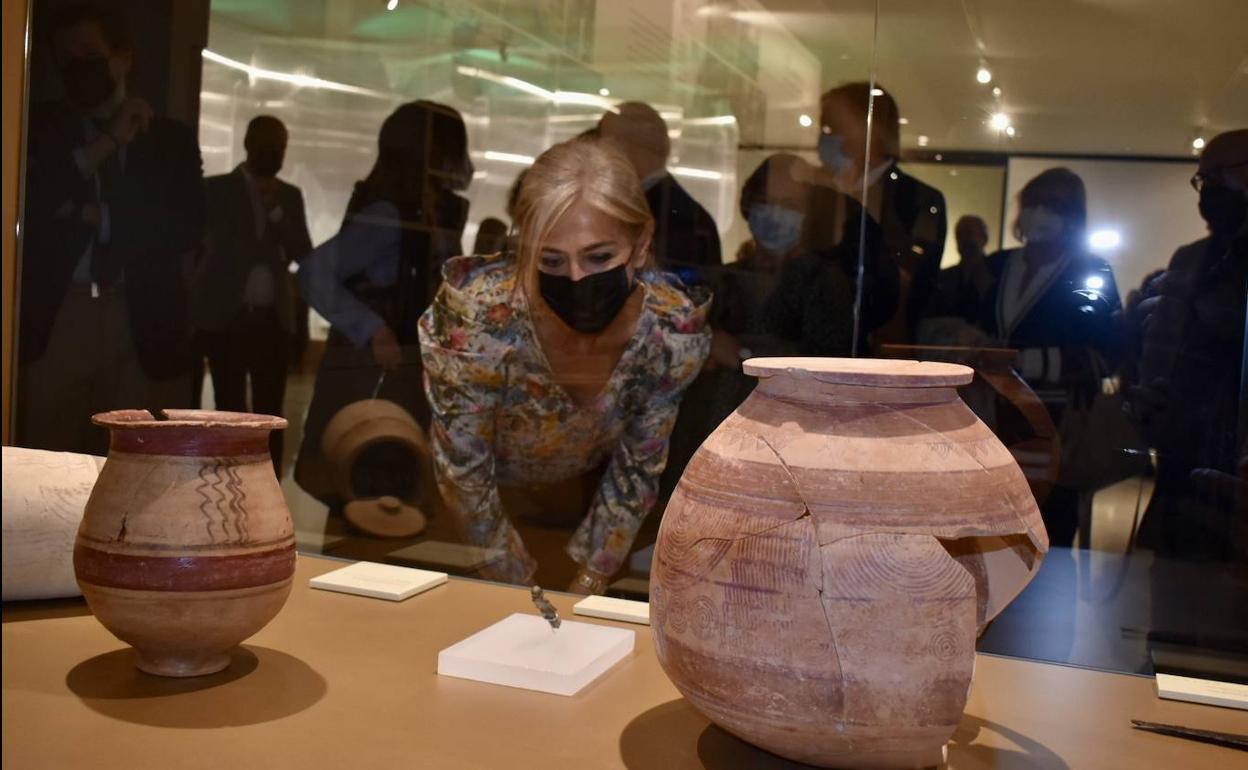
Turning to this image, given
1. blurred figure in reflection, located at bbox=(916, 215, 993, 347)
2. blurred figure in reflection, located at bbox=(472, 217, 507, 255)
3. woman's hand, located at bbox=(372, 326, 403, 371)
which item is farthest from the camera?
woman's hand, located at bbox=(372, 326, 403, 371)

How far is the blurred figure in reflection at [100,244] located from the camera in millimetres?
2861

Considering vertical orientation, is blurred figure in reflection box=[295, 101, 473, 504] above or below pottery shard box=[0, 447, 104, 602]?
above

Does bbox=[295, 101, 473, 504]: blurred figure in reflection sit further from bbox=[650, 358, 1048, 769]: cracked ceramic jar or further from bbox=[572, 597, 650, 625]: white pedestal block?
bbox=[650, 358, 1048, 769]: cracked ceramic jar

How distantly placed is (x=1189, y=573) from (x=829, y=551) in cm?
127

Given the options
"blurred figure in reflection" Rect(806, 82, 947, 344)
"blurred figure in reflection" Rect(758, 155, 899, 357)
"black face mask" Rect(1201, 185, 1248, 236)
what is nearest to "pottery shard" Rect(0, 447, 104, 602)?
"blurred figure in reflection" Rect(758, 155, 899, 357)

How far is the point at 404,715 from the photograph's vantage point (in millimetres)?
1572

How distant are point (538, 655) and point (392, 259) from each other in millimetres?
1178

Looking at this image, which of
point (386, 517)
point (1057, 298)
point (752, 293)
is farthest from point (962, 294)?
point (386, 517)

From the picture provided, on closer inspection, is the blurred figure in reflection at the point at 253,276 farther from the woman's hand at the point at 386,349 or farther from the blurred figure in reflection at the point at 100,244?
the woman's hand at the point at 386,349

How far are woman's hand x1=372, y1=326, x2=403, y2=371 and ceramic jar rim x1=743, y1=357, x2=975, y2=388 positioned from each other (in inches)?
54.5

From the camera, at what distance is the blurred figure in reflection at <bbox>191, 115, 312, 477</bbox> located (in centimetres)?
273

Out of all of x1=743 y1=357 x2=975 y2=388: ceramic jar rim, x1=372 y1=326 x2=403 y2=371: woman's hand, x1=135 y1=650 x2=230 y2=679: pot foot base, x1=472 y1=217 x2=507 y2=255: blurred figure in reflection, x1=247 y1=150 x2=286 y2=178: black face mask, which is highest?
x1=247 y1=150 x2=286 y2=178: black face mask

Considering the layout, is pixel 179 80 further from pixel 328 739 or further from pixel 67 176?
pixel 328 739

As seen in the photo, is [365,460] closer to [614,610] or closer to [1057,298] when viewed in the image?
[614,610]
